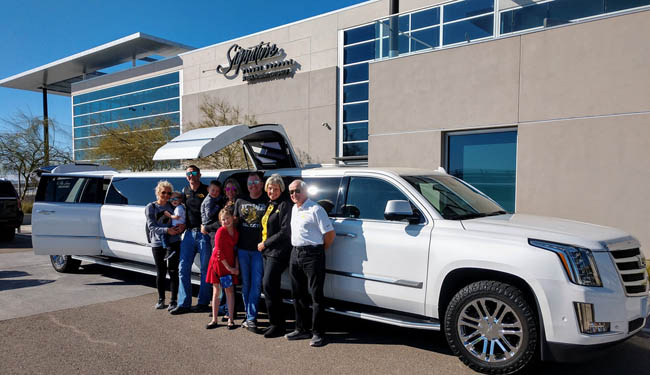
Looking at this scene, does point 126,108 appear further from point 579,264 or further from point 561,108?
point 579,264

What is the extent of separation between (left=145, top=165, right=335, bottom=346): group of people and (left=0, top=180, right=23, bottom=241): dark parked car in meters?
9.63

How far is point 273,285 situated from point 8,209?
11.8m

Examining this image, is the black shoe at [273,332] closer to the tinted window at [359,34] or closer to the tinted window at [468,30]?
the tinted window at [468,30]

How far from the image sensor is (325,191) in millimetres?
5316

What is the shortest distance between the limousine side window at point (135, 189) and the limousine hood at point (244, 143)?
70 cm

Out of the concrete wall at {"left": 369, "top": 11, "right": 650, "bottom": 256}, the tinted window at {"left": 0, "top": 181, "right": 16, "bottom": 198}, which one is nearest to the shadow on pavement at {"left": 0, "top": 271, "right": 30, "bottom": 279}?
the tinted window at {"left": 0, "top": 181, "right": 16, "bottom": 198}

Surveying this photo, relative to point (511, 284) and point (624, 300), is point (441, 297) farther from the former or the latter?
point (624, 300)

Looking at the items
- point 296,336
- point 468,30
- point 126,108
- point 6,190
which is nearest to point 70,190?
point 296,336

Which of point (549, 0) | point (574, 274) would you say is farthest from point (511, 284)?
point (549, 0)

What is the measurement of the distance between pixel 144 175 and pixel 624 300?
6.86 metres

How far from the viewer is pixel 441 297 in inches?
168

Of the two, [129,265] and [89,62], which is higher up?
[89,62]

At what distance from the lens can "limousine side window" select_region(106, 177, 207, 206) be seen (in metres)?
7.00
